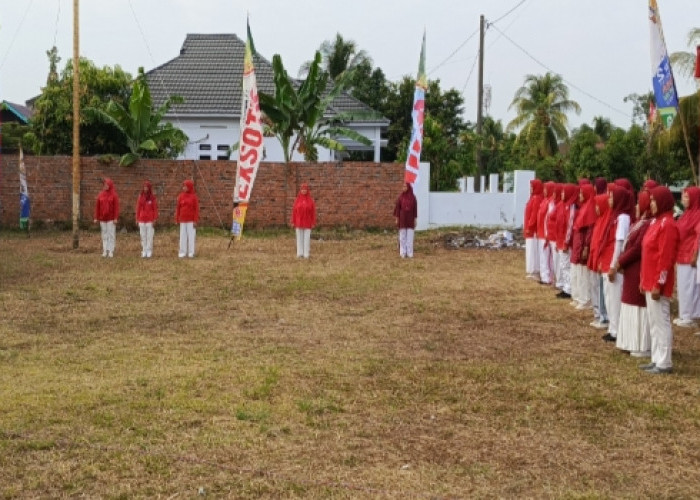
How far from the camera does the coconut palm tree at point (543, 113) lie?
1832 inches

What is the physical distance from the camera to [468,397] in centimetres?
757

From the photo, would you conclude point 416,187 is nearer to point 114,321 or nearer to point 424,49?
point 424,49

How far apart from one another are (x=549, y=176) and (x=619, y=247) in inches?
1048

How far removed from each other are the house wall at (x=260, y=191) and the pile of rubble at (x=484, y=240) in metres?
1.93

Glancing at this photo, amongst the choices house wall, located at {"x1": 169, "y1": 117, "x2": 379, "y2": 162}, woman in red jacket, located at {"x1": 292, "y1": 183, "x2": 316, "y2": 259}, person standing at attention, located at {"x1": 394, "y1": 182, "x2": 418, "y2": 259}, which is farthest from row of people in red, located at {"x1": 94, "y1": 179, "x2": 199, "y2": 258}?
house wall, located at {"x1": 169, "y1": 117, "x2": 379, "y2": 162}

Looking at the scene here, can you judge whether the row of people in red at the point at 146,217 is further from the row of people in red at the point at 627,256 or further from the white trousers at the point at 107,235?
the row of people in red at the point at 627,256

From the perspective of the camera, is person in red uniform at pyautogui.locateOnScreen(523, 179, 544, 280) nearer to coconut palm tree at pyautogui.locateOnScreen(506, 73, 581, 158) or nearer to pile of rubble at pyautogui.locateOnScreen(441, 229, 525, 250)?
pile of rubble at pyautogui.locateOnScreen(441, 229, 525, 250)

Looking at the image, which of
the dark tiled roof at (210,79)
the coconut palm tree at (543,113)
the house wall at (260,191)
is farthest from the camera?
the coconut palm tree at (543,113)

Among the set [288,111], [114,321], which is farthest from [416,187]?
[114,321]

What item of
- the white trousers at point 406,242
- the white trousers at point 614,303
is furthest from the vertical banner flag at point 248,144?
the white trousers at point 614,303

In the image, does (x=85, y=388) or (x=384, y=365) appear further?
(x=384, y=365)

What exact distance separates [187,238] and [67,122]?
11.1 metres

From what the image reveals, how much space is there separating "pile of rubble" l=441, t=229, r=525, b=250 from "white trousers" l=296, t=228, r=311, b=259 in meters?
4.81

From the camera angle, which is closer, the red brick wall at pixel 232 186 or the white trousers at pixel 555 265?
the white trousers at pixel 555 265
